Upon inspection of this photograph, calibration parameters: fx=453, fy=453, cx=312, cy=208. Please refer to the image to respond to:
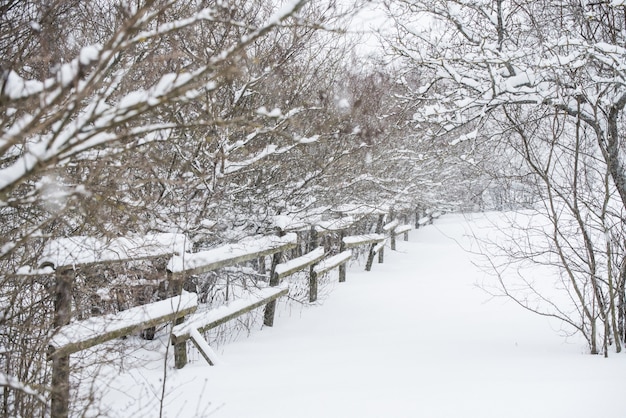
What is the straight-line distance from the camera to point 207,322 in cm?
457

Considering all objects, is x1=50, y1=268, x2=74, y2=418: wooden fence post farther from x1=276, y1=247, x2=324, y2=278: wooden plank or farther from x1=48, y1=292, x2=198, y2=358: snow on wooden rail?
x1=276, y1=247, x2=324, y2=278: wooden plank

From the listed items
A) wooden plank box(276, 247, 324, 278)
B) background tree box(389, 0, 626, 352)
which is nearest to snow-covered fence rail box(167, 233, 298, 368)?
wooden plank box(276, 247, 324, 278)

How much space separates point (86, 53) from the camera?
1.20m

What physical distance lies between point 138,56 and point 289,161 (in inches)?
116

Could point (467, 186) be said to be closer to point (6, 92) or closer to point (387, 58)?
point (387, 58)

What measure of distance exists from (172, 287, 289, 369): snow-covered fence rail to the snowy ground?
0.19 m

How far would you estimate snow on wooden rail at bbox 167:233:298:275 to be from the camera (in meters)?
4.13

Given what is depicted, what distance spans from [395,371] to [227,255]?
2099 mm

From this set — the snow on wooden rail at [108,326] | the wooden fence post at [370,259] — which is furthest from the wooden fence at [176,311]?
the wooden fence post at [370,259]

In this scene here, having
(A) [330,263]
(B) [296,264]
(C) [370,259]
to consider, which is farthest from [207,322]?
(C) [370,259]

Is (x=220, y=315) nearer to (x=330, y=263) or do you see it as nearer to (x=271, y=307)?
(x=271, y=307)

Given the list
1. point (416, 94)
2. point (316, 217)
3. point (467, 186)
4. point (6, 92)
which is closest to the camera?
point (6, 92)

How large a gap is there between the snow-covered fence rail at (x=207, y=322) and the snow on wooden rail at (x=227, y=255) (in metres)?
0.47

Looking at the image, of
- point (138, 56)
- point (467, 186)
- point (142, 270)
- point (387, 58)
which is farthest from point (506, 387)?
point (467, 186)
